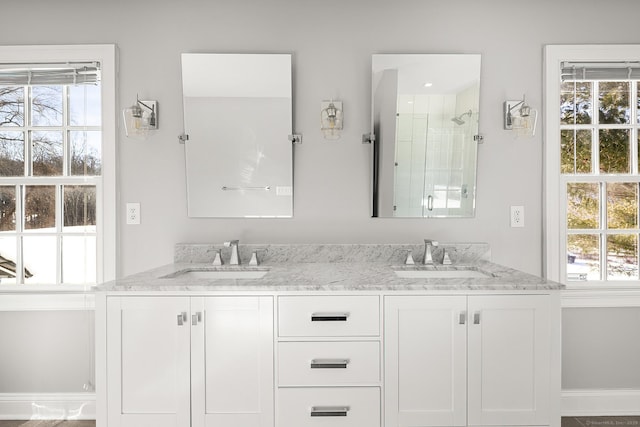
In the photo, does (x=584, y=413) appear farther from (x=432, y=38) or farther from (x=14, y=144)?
(x=14, y=144)

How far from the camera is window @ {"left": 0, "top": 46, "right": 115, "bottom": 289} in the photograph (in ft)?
7.94

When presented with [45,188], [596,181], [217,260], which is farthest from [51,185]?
[596,181]

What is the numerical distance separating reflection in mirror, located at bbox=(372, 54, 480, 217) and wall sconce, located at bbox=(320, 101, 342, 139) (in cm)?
22

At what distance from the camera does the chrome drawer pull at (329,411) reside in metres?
1.68

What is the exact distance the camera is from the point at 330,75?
2.39 meters

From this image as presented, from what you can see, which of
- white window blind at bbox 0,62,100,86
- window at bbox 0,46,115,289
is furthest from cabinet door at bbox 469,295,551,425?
white window blind at bbox 0,62,100,86

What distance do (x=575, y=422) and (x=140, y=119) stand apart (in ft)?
10.2

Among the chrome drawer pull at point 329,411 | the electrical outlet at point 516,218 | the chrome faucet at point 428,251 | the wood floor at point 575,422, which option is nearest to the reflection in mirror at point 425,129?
the chrome faucet at point 428,251

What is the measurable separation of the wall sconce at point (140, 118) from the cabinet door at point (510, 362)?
2013 millimetres

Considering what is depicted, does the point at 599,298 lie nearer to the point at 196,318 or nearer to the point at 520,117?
the point at 520,117

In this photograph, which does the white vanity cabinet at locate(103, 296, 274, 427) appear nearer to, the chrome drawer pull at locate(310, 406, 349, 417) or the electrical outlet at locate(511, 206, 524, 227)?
the chrome drawer pull at locate(310, 406, 349, 417)

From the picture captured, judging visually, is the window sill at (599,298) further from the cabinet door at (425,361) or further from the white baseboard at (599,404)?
the cabinet door at (425,361)

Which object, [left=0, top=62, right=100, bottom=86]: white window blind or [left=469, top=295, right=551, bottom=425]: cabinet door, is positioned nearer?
[left=469, top=295, right=551, bottom=425]: cabinet door

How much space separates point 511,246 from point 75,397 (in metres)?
2.83
